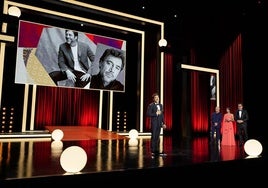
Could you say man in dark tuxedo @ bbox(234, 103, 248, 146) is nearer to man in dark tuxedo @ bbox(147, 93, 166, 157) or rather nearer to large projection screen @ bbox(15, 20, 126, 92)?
man in dark tuxedo @ bbox(147, 93, 166, 157)

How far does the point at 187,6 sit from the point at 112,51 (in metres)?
3.33

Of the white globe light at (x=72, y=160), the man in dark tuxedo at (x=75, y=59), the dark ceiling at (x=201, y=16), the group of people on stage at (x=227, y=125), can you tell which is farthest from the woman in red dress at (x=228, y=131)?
the white globe light at (x=72, y=160)

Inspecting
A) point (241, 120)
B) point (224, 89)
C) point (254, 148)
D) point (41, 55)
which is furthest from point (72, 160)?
point (224, 89)

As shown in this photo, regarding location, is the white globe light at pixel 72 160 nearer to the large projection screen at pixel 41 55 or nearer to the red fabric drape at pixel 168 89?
the large projection screen at pixel 41 55

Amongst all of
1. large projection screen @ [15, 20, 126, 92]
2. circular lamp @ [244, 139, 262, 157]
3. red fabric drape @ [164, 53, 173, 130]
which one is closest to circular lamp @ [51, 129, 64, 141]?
large projection screen @ [15, 20, 126, 92]

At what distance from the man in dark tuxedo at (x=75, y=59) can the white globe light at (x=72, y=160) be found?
5.85 meters

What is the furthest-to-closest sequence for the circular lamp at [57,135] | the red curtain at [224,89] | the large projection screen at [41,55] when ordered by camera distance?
the red curtain at [224,89]
the large projection screen at [41,55]
the circular lamp at [57,135]

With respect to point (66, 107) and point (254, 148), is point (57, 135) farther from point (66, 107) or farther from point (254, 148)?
point (254, 148)

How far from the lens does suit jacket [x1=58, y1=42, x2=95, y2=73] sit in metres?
8.98

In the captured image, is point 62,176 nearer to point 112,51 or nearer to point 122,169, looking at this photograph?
point 122,169

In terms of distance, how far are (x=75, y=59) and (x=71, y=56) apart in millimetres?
180

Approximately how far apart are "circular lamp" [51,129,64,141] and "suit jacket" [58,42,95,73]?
2633 millimetres

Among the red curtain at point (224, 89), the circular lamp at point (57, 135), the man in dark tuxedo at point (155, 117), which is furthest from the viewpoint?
the red curtain at point (224, 89)

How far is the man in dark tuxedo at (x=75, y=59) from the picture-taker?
29.6 ft
